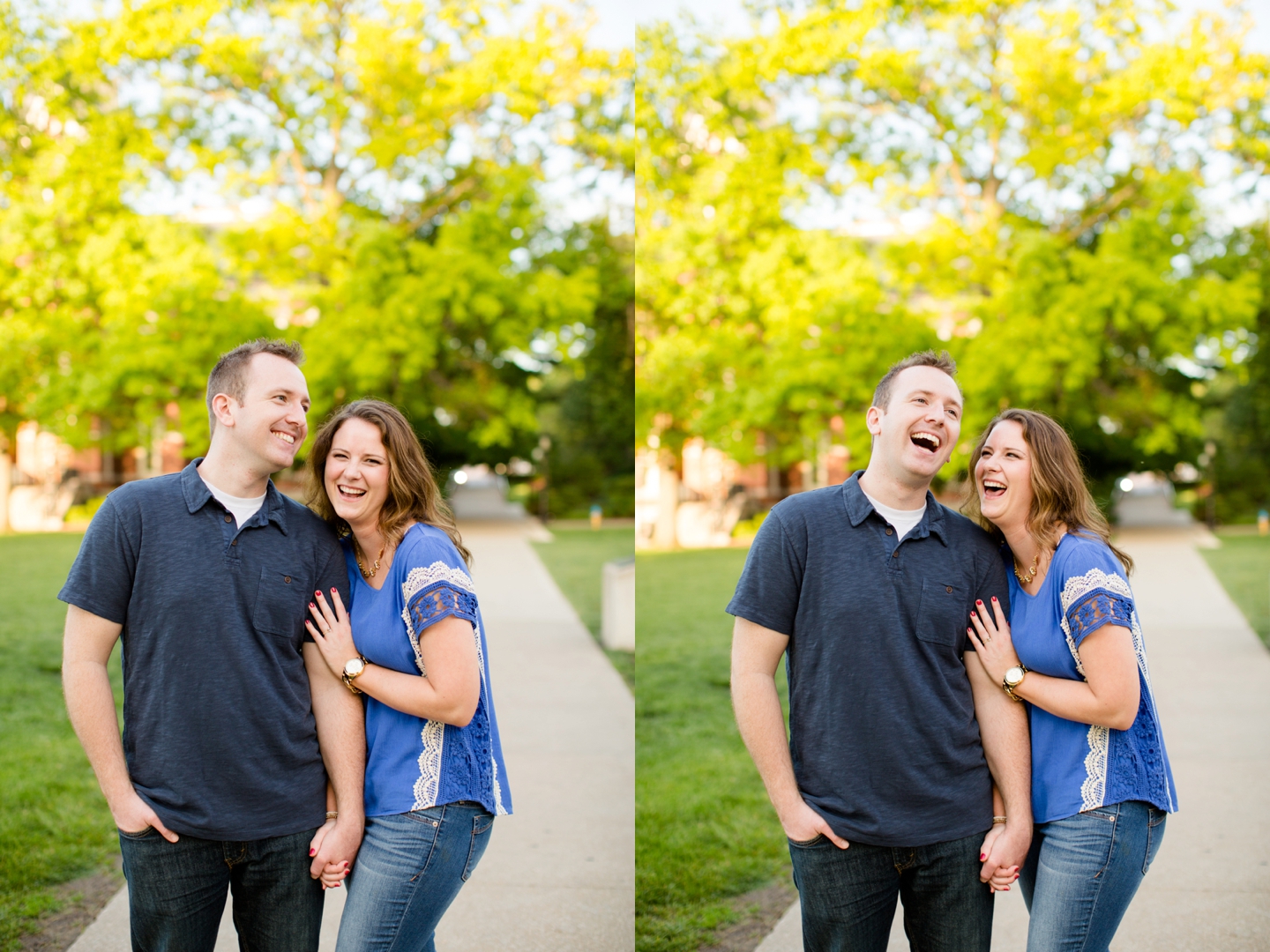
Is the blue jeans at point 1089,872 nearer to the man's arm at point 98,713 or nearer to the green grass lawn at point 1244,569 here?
the man's arm at point 98,713

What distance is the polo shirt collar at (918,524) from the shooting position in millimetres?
1982

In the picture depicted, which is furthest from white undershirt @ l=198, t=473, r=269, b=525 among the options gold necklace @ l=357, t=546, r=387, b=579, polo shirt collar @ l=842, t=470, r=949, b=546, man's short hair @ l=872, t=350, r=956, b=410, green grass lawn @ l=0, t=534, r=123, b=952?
green grass lawn @ l=0, t=534, r=123, b=952

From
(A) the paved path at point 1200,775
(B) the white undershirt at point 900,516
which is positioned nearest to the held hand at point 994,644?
(B) the white undershirt at point 900,516

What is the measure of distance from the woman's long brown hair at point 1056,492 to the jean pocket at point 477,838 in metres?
1.30

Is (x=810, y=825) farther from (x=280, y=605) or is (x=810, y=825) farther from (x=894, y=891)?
(x=280, y=605)

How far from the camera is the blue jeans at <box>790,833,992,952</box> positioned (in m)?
1.96

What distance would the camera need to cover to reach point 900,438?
6.54 feet

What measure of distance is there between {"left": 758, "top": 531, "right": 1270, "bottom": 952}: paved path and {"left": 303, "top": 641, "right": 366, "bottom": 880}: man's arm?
2201 mm

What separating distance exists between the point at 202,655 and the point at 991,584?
62.6 inches

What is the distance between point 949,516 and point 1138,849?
76cm

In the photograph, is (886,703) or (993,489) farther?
(993,489)

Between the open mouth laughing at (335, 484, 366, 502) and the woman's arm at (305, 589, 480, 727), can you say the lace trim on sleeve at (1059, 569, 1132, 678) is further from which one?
the open mouth laughing at (335, 484, 366, 502)

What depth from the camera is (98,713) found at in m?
1.85

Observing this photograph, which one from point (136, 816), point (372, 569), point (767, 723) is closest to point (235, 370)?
point (372, 569)
